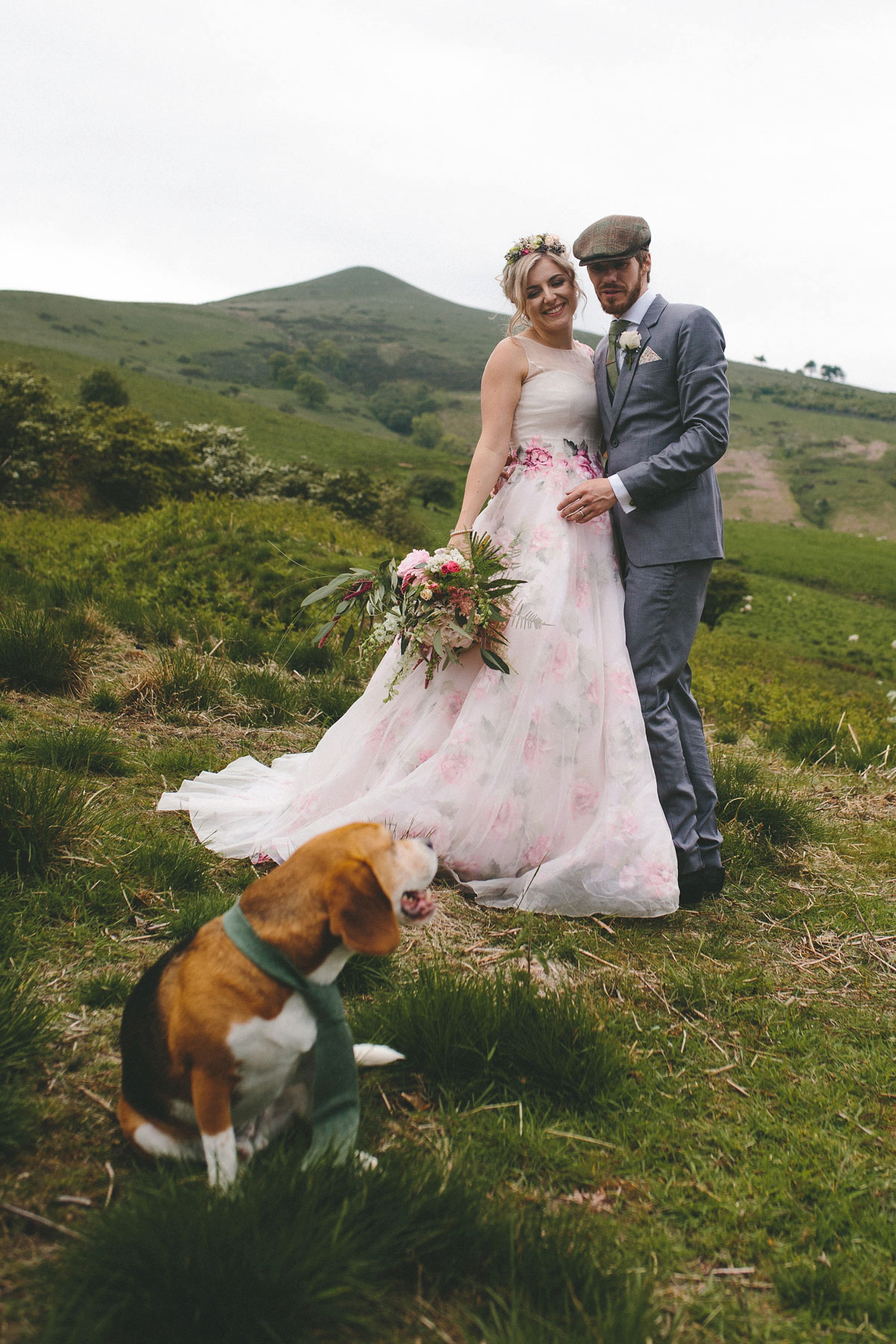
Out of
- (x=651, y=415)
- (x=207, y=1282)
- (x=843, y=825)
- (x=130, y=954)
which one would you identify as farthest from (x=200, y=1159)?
(x=843, y=825)

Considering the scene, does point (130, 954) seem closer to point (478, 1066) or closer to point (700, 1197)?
point (478, 1066)

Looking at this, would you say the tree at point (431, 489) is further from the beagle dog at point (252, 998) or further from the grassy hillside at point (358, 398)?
the beagle dog at point (252, 998)

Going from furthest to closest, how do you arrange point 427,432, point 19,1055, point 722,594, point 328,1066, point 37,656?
point 427,432 → point 722,594 → point 37,656 → point 19,1055 → point 328,1066

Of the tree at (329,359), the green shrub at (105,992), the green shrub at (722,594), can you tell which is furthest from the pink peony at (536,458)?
the tree at (329,359)

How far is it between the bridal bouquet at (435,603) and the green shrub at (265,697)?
7.05 feet

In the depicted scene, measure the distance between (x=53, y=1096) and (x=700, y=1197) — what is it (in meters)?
1.93

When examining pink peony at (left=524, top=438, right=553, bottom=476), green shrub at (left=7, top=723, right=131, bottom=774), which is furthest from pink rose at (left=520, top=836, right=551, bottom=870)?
green shrub at (left=7, top=723, right=131, bottom=774)

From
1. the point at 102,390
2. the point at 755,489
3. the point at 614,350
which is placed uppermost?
the point at 755,489

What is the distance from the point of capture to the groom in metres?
4.45

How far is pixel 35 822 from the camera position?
3604mm

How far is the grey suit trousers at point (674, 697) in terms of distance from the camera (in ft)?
14.8

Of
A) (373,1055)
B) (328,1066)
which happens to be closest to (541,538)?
(373,1055)

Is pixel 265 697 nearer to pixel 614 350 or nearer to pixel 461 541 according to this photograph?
pixel 461 541

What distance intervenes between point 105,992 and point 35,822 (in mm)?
1003
